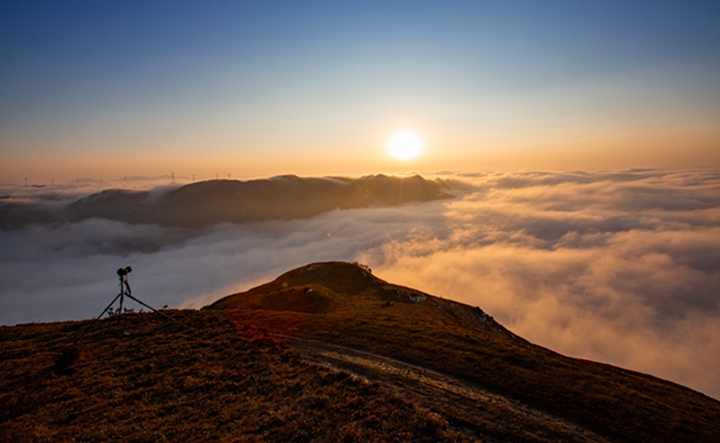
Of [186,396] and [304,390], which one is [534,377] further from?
[186,396]

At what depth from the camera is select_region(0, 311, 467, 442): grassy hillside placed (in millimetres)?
15562

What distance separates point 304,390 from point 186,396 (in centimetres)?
745

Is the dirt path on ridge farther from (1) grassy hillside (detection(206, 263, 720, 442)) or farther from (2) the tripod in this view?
(2) the tripod

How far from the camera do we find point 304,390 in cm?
1961

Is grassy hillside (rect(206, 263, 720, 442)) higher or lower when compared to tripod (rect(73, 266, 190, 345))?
lower

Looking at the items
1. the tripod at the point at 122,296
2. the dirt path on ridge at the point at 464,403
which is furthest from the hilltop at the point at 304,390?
the tripod at the point at 122,296

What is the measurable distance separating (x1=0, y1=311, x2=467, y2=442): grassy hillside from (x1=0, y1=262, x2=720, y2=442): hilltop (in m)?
0.10

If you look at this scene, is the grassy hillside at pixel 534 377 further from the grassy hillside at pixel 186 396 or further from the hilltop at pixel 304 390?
the grassy hillside at pixel 186 396

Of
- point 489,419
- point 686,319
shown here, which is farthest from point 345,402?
point 686,319

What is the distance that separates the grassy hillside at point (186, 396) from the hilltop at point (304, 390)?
96mm

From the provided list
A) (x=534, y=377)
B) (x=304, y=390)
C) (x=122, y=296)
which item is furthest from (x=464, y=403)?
(x=122, y=296)

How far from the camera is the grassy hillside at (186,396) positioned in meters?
15.6

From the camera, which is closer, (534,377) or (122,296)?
(534,377)

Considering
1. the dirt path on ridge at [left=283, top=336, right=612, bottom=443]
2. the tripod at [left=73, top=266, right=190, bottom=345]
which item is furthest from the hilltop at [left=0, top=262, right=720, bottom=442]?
the tripod at [left=73, top=266, right=190, bottom=345]
